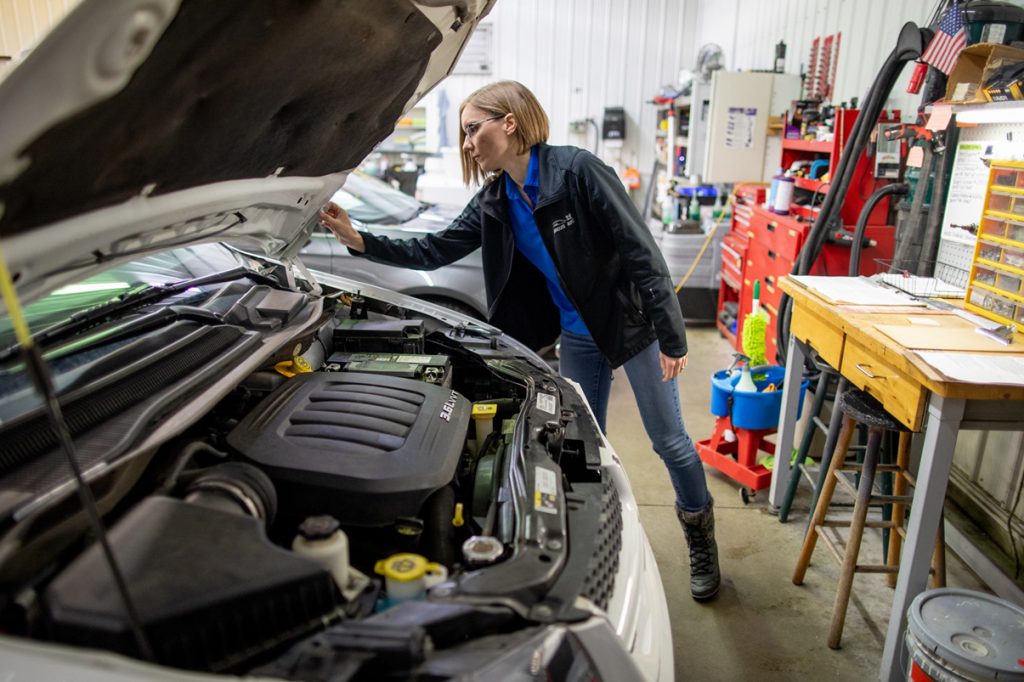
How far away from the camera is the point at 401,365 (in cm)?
180

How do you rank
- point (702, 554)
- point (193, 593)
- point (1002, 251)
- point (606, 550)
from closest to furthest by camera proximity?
point (193, 593), point (606, 550), point (1002, 251), point (702, 554)

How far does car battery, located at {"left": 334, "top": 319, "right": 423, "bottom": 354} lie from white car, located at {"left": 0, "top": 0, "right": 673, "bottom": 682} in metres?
0.25

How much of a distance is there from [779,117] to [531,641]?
4.71 m

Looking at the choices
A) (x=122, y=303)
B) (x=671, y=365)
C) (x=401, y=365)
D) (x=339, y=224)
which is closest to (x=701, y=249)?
(x=671, y=365)

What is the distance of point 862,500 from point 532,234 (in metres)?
1.31

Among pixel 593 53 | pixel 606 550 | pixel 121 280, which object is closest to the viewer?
pixel 606 550

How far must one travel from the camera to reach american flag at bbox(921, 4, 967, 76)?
2334mm

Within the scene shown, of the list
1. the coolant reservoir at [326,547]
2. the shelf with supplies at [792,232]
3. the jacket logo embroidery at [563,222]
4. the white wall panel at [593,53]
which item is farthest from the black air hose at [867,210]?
the white wall panel at [593,53]

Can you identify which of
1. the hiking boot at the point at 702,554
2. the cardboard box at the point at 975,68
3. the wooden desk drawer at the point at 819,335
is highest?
the cardboard box at the point at 975,68

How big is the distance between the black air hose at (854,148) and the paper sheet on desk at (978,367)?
1481 millimetres

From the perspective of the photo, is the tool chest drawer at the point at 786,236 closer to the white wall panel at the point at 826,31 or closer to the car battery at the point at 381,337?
the white wall panel at the point at 826,31

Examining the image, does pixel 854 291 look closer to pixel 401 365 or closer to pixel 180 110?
pixel 401 365

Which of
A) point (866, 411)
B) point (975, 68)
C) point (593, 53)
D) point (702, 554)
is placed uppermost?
point (593, 53)

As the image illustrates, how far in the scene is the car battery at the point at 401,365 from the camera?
1.76 m
